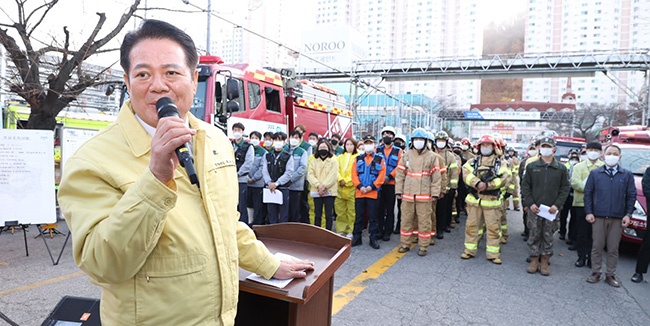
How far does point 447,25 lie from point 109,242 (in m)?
99.1

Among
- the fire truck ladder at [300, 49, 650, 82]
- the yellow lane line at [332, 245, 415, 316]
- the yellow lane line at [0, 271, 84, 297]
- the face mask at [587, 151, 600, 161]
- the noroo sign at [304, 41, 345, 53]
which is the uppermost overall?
the noroo sign at [304, 41, 345, 53]

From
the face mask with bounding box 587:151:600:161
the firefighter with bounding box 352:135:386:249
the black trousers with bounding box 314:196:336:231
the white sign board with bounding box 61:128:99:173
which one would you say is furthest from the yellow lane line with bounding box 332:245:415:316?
the white sign board with bounding box 61:128:99:173

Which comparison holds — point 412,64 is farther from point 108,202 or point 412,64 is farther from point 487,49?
point 487,49

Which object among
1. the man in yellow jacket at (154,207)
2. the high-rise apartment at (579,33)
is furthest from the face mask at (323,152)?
the high-rise apartment at (579,33)

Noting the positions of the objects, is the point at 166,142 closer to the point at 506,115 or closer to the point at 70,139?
the point at 70,139

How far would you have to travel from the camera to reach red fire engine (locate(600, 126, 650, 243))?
20.1ft

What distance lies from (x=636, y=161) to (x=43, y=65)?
1074 centimetres

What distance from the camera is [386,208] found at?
25.1 feet

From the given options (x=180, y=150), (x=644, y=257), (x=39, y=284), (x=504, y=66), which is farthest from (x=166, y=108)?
(x=504, y=66)

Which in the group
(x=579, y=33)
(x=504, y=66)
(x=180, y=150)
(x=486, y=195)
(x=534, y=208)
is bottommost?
(x=534, y=208)

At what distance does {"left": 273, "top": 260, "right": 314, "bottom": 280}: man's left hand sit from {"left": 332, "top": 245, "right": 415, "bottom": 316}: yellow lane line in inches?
88.0

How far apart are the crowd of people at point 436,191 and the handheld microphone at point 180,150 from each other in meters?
5.52

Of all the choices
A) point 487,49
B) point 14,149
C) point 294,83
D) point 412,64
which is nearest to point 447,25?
point 487,49

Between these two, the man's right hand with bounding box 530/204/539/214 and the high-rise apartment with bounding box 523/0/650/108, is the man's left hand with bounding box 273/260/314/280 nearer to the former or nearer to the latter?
the man's right hand with bounding box 530/204/539/214
